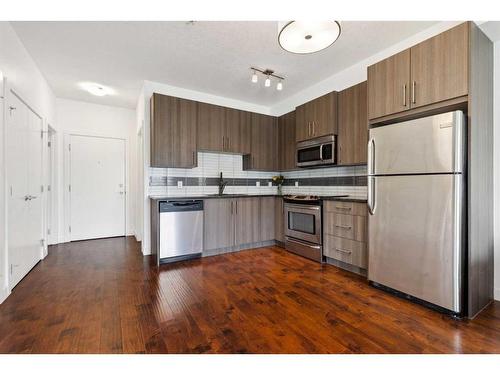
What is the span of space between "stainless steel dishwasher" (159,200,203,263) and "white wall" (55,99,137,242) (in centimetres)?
224

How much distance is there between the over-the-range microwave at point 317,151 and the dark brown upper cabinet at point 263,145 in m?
0.67

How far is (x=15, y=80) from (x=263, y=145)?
342 centimetres

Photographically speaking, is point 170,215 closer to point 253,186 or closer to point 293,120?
point 253,186

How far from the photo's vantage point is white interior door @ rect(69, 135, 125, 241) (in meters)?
4.58

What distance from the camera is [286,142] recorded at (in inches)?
171

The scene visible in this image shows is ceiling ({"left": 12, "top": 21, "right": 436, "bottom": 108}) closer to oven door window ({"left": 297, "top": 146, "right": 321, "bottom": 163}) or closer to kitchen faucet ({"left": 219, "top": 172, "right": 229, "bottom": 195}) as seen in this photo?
oven door window ({"left": 297, "top": 146, "right": 321, "bottom": 163})

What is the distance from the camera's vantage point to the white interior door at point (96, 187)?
458cm

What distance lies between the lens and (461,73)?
1.92 metres

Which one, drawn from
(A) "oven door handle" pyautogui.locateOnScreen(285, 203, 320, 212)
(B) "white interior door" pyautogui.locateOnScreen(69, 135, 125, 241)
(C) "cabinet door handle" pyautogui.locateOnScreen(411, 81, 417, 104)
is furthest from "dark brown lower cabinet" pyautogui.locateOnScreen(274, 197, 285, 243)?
(B) "white interior door" pyautogui.locateOnScreen(69, 135, 125, 241)

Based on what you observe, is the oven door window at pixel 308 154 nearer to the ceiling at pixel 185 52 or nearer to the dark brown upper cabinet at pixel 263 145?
the dark brown upper cabinet at pixel 263 145

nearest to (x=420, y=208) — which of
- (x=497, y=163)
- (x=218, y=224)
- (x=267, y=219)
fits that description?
(x=497, y=163)

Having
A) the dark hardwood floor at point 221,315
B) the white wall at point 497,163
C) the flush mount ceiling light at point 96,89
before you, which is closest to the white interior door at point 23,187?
the dark hardwood floor at point 221,315
